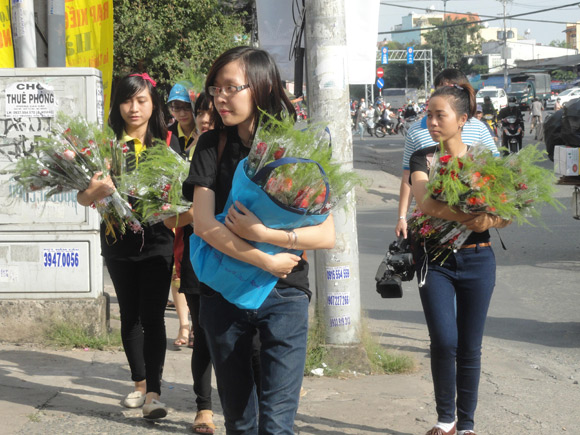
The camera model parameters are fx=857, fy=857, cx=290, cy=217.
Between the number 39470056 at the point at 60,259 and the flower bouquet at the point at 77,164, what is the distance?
1.94 m

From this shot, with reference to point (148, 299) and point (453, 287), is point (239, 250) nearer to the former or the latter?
point (453, 287)

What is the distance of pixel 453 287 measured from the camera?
170 inches

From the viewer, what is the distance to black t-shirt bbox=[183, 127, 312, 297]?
3131 millimetres

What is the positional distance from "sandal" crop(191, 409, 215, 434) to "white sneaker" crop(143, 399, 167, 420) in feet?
0.63

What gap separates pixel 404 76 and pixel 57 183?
115 metres

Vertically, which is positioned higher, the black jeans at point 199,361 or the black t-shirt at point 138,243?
the black t-shirt at point 138,243

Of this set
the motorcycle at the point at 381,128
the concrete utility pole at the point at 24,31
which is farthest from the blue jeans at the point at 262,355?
the motorcycle at the point at 381,128

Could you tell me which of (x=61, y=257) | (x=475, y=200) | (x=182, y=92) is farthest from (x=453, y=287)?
(x=61, y=257)

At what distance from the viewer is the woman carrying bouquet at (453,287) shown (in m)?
4.24

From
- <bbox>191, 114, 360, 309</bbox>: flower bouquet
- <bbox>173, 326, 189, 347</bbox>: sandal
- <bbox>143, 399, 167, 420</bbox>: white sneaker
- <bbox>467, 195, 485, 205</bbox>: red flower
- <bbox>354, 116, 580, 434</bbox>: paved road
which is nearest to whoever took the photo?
<bbox>191, 114, 360, 309</bbox>: flower bouquet

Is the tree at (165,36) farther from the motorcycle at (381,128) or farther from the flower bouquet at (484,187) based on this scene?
the motorcycle at (381,128)

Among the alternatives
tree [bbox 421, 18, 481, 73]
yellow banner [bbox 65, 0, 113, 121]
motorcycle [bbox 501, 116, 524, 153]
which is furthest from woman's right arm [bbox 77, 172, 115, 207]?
tree [bbox 421, 18, 481, 73]

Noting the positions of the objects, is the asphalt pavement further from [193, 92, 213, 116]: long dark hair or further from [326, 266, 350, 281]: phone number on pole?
[193, 92, 213, 116]: long dark hair

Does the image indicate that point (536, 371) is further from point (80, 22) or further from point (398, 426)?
point (80, 22)
